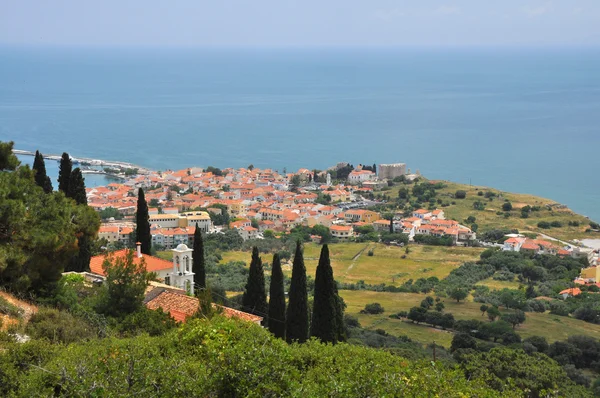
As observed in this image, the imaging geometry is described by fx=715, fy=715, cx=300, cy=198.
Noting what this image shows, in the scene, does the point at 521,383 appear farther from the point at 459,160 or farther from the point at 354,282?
the point at 459,160

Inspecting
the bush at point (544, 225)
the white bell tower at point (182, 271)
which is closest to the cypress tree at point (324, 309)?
the white bell tower at point (182, 271)

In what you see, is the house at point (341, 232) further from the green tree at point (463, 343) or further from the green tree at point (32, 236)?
the green tree at point (32, 236)

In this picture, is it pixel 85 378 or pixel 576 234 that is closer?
pixel 85 378

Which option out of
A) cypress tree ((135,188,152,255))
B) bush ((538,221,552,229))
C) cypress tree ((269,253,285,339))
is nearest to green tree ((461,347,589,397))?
cypress tree ((269,253,285,339))

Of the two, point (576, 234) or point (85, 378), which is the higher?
point (85, 378)

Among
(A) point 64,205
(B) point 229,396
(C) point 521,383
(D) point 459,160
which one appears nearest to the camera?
(B) point 229,396

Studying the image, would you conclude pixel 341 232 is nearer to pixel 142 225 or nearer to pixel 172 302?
pixel 142 225

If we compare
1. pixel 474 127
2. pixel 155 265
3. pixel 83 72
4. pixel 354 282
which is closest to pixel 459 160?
pixel 474 127
